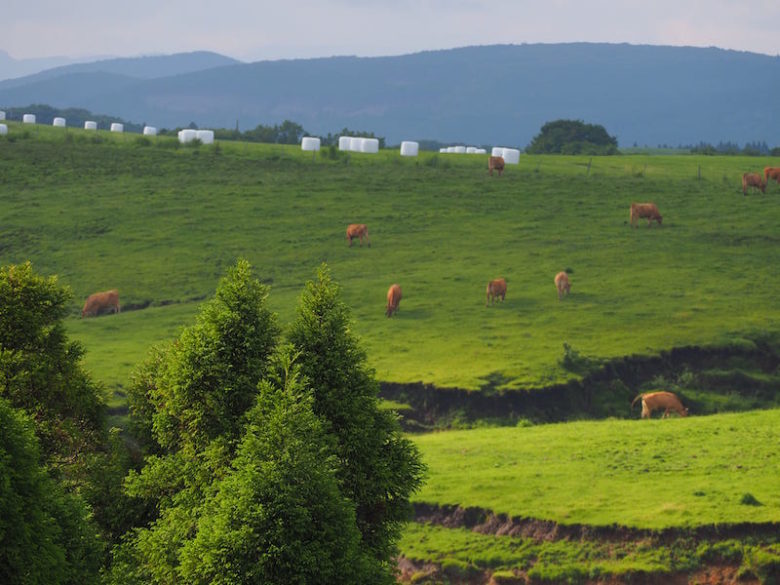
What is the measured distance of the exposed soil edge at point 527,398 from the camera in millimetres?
43219

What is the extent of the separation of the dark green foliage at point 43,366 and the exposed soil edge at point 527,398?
72.0ft

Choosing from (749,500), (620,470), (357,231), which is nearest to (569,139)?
(357,231)

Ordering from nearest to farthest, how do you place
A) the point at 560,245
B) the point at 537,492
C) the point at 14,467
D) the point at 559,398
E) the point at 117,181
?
the point at 14,467
the point at 537,492
the point at 559,398
the point at 560,245
the point at 117,181

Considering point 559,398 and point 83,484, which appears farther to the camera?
point 559,398

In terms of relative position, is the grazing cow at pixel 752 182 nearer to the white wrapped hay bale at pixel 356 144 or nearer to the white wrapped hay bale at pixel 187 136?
the white wrapped hay bale at pixel 356 144

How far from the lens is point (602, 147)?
109062mm

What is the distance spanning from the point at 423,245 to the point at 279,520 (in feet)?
160

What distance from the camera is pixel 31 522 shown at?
17016 millimetres

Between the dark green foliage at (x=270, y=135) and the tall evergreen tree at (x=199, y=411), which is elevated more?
the dark green foliage at (x=270, y=135)

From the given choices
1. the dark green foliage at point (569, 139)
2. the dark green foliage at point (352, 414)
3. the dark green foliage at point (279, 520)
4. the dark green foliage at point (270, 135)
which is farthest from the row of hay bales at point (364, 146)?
the dark green foliage at point (279, 520)

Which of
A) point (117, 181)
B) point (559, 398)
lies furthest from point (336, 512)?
point (117, 181)

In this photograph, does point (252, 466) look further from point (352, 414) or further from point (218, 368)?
point (352, 414)

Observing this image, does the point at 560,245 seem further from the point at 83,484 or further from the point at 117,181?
the point at 83,484

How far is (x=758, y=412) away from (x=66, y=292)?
24153 mm
